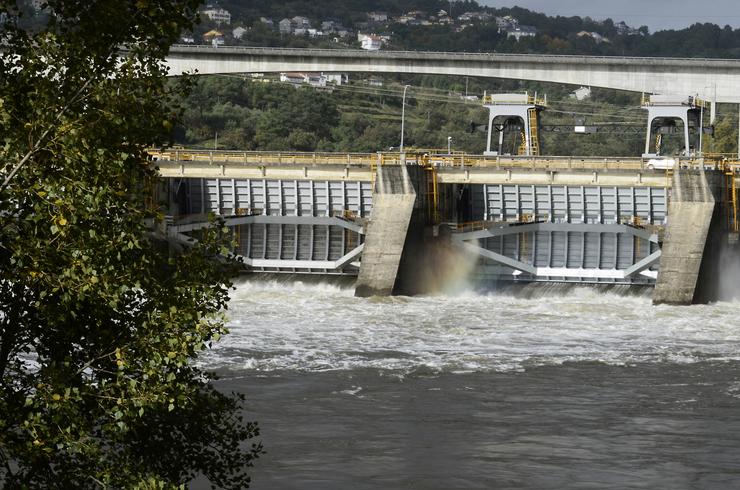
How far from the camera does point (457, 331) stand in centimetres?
3575

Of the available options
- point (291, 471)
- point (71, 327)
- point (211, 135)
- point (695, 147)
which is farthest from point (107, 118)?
point (211, 135)

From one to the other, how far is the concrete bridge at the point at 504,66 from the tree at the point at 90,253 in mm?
57015

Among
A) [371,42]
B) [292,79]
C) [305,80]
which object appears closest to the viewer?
[305,80]

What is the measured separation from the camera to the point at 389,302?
4122 cm

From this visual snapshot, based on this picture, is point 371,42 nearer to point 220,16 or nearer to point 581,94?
point 220,16

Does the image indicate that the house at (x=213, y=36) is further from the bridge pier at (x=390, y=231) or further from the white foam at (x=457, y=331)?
the bridge pier at (x=390, y=231)

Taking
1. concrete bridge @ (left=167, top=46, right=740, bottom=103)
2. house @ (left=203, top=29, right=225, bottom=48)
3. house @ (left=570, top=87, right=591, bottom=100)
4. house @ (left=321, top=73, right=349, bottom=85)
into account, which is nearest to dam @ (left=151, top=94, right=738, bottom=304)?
concrete bridge @ (left=167, top=46, right=740, bottom=103)

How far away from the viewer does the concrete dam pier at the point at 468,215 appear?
4131 centimetres

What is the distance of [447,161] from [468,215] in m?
2.00

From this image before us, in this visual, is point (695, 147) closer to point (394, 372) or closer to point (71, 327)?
point (394, 372)

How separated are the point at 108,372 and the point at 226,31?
16513 centimetres

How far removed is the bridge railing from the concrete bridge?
21457 millimetres

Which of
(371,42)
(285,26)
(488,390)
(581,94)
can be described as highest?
(285,26)

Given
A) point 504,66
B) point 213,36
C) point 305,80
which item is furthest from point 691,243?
point 213,36
